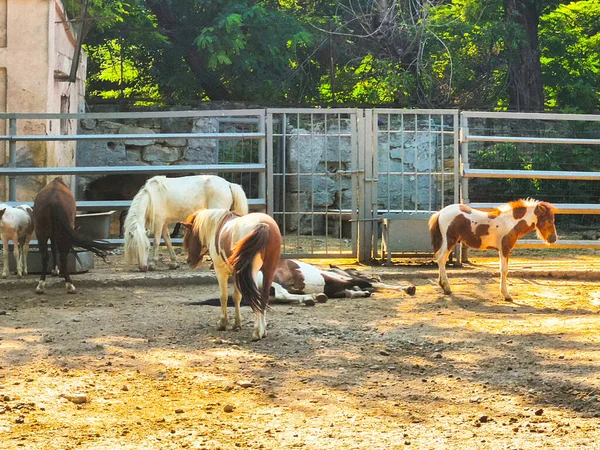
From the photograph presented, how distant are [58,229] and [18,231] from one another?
1058 mm

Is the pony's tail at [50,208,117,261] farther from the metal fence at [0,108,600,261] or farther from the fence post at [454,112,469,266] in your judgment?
the fence post at [454,112,469,266]

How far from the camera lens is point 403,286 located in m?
9.91

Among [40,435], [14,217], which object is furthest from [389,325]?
[14,217]

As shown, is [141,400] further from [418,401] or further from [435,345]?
[435,345]

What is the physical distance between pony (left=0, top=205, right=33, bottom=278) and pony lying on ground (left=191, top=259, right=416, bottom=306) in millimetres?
2585

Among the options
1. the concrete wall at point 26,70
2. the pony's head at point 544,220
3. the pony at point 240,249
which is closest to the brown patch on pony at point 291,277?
the pony at point 240,249

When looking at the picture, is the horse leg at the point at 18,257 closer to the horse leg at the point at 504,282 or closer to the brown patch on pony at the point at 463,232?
the brown patch on pony at the point at 463,232

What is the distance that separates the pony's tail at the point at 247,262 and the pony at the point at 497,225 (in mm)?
3061

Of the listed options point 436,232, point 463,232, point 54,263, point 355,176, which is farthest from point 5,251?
point 463,232

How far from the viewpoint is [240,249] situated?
693cm

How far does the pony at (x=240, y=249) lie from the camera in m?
6.90

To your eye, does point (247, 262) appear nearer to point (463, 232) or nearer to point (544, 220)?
point (463, 232)

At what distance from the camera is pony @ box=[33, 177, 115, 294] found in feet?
31.2

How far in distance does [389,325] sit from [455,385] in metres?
2.10
